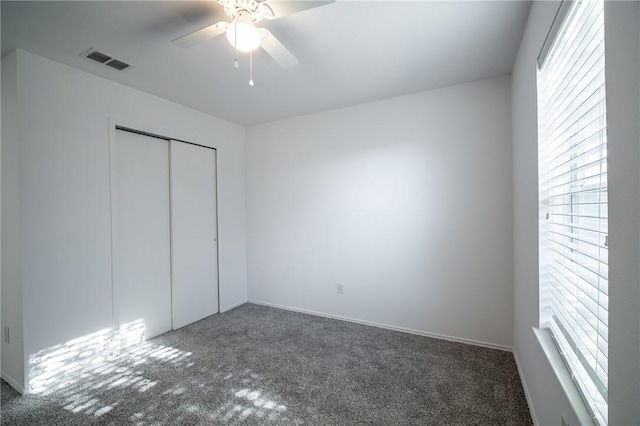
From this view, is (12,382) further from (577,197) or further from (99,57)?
(577,197)

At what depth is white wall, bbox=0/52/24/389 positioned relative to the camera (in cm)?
200

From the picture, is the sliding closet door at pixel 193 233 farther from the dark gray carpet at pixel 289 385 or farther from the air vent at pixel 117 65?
the air vent at pixel 117 65

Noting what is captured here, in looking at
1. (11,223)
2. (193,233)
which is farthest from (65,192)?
(193,233)

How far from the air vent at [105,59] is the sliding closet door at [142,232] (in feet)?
2.10

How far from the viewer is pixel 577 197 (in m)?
1.23

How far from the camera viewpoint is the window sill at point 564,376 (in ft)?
3.21

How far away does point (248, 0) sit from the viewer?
143cm

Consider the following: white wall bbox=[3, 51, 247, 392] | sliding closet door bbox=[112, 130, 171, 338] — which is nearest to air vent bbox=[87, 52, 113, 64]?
white wall bbox=[3, 51, 247, 392]

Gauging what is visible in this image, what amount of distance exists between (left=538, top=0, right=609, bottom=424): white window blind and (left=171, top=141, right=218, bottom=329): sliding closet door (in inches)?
130

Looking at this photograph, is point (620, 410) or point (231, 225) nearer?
point (620, 410)

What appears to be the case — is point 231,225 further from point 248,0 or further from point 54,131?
point 248,0

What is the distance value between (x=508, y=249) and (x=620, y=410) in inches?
79.7

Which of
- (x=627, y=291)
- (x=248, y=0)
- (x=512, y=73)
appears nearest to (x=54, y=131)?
(x=248, y=0)

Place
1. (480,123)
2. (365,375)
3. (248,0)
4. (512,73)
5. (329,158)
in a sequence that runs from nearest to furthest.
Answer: (248,0)
(365,375)
(512,73)
(480,123)
(329,158)
